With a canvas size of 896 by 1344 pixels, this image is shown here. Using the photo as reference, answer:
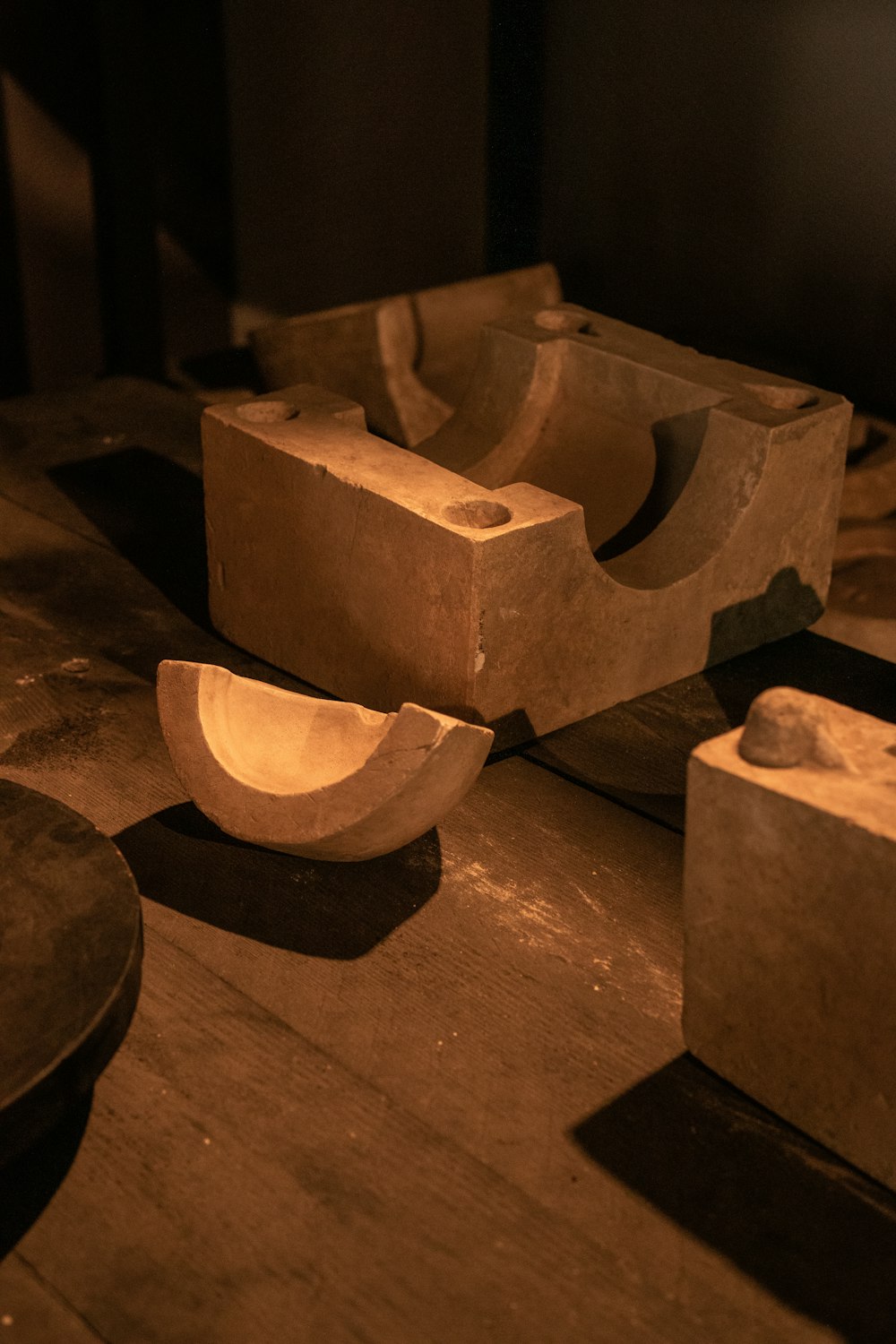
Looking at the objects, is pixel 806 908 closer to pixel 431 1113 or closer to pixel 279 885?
pixel 431 1113

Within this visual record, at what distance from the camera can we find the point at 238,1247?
2346 mm

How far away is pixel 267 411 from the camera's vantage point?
396 cm

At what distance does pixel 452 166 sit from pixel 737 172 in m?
1.24

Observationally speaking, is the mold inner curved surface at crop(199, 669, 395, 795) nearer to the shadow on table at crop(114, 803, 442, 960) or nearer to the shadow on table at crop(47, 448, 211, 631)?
the shadow on table at crop(114, 803, 442, 960)

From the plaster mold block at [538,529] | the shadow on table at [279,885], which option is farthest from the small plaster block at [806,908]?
the plaster mold block at [538,529]

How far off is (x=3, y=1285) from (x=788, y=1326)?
1159 millimetres

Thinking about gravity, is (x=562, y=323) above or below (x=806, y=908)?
above

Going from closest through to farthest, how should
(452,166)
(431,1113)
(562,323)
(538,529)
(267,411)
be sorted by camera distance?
(431,1113), (538,529), (267,411), (562,323), (452,166)

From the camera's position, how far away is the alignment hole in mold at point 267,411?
155 inches

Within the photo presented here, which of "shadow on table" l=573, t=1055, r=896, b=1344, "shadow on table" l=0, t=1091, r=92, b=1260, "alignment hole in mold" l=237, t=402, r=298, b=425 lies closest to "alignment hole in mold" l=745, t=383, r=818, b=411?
"alignment hole in mold" l=237, t=402, r=298, b=425

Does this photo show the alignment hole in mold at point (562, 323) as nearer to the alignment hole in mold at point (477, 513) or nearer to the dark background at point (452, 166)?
the alignment hole in mold at point (477, 513)

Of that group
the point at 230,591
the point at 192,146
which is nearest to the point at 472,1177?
the point at 230,591

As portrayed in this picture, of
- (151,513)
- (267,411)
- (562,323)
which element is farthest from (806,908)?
(151,513)

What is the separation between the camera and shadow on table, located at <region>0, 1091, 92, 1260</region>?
2387 mm
